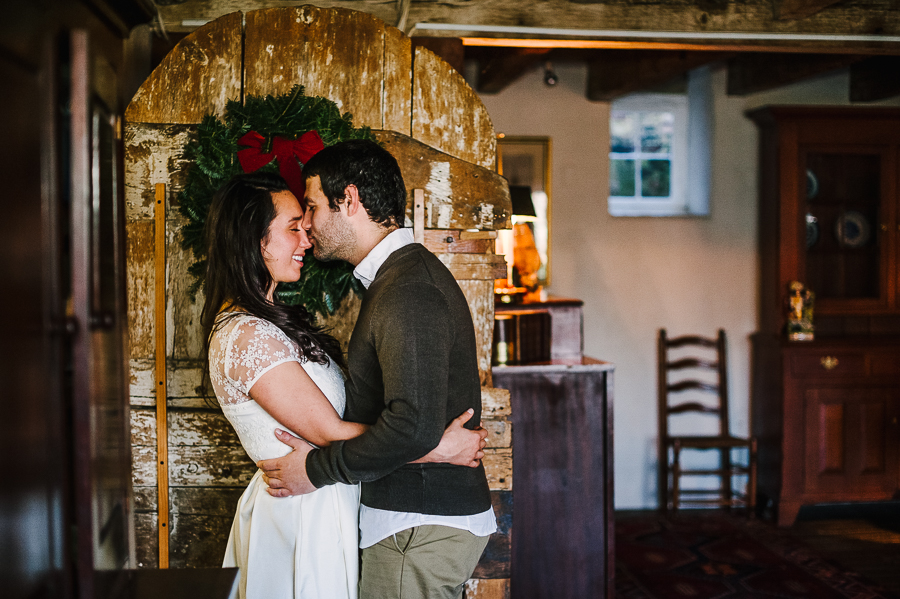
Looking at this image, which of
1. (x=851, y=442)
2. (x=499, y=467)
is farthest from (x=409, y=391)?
(x=851, y=442)

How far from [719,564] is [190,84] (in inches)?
130

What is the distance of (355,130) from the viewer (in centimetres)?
202

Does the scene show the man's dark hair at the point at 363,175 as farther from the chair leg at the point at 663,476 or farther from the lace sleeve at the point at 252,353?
the chair leg at the point at 663,476

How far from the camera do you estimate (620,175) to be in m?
4.67

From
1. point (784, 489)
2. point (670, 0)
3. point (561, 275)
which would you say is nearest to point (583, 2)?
point (670, 0)

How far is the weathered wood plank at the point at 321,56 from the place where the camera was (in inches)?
81.9

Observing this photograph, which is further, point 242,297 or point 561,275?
point 561,275

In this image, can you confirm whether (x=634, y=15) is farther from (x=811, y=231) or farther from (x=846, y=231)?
(x=846, y=231)

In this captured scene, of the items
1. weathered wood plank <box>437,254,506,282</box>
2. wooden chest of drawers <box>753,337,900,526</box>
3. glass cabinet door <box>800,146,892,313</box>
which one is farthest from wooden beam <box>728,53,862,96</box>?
weathered wood plank <box>437,254,506,282</box>

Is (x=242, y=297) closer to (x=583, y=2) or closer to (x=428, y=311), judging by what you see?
(x=428, y=311)

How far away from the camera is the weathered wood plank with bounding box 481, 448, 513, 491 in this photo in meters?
Answer: 2.18

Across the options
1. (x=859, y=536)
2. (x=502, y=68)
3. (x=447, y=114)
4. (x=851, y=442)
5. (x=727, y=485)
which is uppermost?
(x=502, y=68)

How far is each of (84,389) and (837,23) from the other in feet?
9.90

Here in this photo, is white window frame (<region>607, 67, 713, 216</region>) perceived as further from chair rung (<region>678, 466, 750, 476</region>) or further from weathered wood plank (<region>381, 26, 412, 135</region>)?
weathered wood plank (<region>381, 26, 412, 135</region>)
